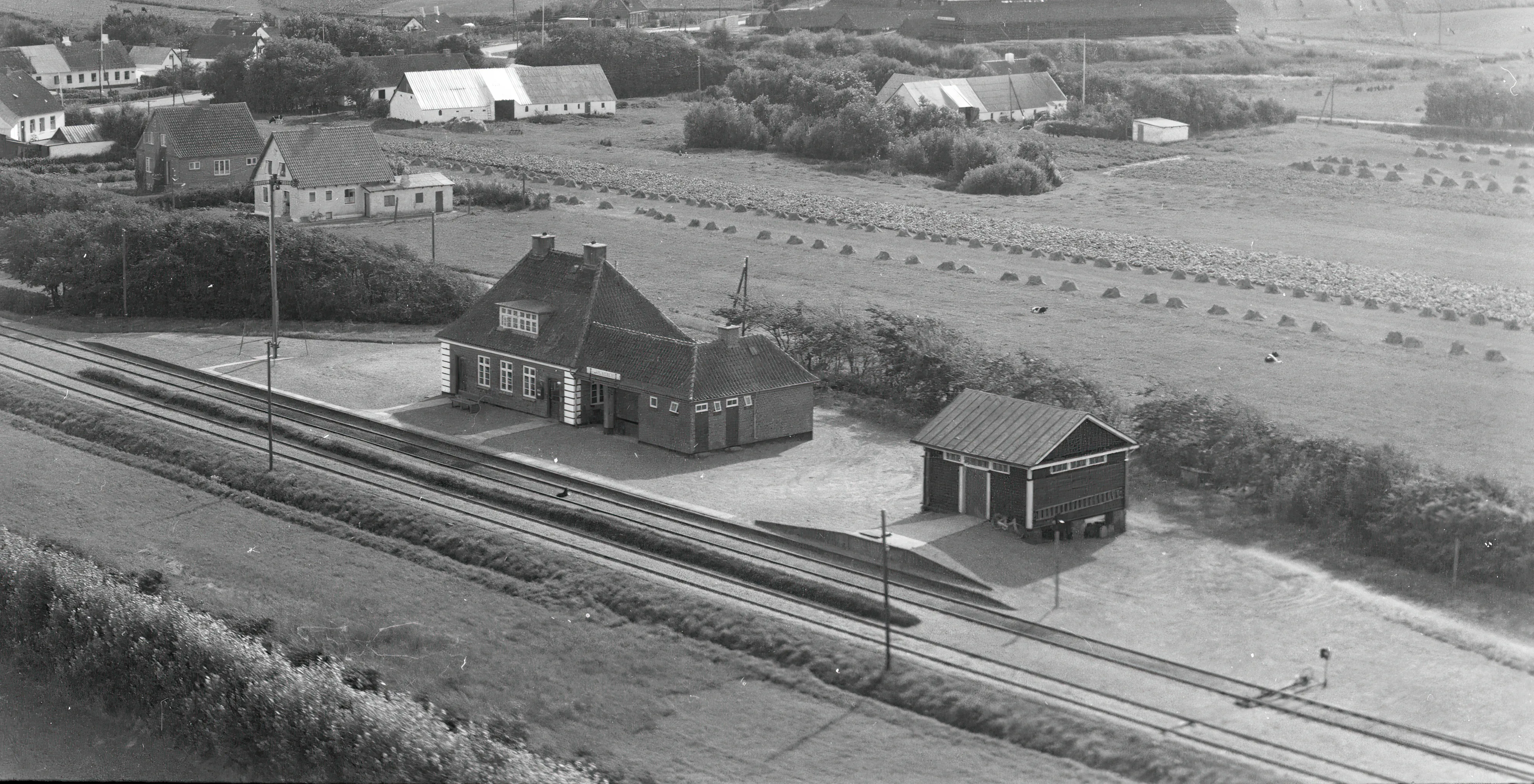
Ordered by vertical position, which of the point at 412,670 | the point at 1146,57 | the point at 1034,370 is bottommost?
the point at 412,670

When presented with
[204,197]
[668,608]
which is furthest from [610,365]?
[204,197]

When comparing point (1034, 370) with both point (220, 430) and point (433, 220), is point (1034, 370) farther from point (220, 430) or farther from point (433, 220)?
point (433, 220)

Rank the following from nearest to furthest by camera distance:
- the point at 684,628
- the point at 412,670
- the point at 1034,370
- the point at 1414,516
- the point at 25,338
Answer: the point at 412,670 < the point at 684,628 < the point at 1414,516 < the point at 1034,370 < the point at 25,338

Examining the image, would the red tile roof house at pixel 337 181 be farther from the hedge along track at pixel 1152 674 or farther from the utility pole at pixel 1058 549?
the utility pole at pixel 1058 549

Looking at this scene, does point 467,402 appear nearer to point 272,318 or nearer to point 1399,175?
point 272,318

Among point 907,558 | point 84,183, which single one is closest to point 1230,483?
point 907,558

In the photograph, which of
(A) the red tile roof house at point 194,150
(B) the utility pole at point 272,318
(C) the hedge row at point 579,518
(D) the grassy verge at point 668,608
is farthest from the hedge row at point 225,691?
(A) the red tile roof house at point 194,150
